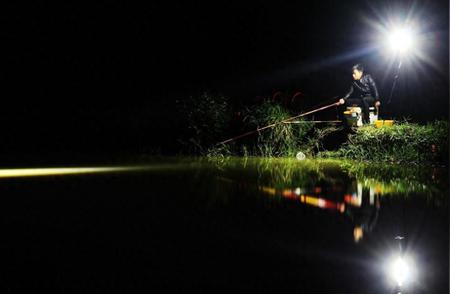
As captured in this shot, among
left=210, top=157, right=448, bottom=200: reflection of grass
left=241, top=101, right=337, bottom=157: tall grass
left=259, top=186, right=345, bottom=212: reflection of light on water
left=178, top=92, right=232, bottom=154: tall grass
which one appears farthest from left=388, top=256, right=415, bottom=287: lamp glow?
left=178, top=92, right=232, bottom=154: tall grass

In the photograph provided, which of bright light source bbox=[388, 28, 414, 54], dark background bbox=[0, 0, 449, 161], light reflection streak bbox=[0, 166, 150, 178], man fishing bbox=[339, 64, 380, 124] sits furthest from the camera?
dark background bbox=[0, 0, 449, 161]

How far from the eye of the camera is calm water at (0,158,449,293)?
317 cm

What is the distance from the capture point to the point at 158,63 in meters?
20.7

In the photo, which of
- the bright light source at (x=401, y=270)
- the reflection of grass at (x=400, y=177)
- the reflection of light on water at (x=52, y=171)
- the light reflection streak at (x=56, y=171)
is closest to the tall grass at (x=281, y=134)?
the reflection of grass at (x=400, y=177)

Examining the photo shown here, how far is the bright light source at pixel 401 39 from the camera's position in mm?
13023

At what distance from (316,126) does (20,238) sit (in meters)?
10.9

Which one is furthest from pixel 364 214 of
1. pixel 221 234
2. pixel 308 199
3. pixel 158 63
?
pixel 158 63

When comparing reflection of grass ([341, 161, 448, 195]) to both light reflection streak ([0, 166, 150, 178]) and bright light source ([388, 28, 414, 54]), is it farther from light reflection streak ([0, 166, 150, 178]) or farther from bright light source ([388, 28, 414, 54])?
light reflection streak ([0, 166, 150, 178])

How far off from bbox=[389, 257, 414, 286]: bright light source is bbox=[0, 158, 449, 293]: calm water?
58mm

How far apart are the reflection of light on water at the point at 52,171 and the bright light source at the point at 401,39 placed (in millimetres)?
7866

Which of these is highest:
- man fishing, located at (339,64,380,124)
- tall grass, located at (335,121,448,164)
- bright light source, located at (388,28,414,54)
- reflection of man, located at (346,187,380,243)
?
bright light source, located at (388,28,414,54)

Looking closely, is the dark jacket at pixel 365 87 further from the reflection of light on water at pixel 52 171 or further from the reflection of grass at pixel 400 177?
the reflection of light on water at pixel 52 171

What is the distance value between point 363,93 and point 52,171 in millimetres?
7678

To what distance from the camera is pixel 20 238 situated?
4238 mm
